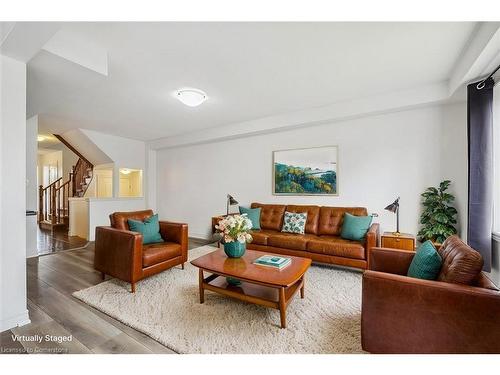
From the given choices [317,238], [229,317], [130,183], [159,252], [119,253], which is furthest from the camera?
[130,183]

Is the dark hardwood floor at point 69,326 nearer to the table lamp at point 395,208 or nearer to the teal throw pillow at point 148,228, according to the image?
the teal throw pillow at point 148,228

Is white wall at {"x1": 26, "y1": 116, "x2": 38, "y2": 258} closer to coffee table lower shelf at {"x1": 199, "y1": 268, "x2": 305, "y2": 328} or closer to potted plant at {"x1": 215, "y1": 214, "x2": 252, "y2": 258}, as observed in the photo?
coffee table lower shelf at {"x1": 199, "y1": 268, "x2": 305, "y2": 328}

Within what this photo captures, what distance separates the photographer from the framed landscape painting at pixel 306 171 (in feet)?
12.9

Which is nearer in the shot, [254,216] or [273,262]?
[273,262]

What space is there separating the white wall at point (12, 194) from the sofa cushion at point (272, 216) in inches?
123

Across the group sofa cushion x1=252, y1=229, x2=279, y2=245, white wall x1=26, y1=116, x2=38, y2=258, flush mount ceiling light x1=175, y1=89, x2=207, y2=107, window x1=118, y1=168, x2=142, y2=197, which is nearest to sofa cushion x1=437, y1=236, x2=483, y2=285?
sofa cushion x1=252, y1=229, x2=279, y2=245

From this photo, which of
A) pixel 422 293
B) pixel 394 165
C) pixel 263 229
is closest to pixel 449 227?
pixel 394 165

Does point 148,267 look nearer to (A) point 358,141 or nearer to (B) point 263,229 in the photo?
(B) point 263,229

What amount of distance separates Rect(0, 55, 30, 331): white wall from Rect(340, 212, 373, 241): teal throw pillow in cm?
361

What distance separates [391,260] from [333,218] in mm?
1596

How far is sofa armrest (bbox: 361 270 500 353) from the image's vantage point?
1.22 meters

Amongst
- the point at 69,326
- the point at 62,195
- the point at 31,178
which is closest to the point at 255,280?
the point at 69,326

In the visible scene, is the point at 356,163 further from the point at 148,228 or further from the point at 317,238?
the point at 148,228

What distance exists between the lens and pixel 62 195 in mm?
7184
